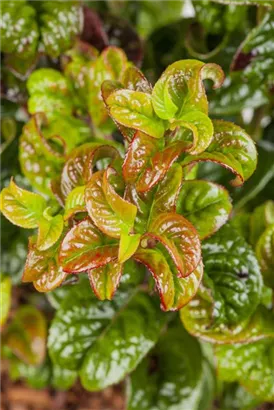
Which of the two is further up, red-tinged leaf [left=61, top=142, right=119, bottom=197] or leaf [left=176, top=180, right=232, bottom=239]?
red-tinged leaf [left=61, top=142, right=119, bottom=197]

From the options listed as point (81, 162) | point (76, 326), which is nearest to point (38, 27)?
point (81, 162)

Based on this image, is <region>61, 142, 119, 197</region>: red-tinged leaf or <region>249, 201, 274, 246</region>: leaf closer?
<region>61, 142, 119, 197</region>: red-tinged leaf

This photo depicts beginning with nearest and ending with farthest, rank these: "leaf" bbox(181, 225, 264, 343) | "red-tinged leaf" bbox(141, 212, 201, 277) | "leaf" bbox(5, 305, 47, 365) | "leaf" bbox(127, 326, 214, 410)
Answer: "red-tinged leaf" bbox(141, 212, 201, 277)
"leaf" bbox(181, 225, 264, 343)
"leaf" bbox(127, 326, 214, 410)
"leaf" bbox(5, 305, 47, 365)

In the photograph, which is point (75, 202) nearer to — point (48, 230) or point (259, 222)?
point (48, 230)

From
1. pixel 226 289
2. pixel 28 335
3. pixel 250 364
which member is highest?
pixel 226 289

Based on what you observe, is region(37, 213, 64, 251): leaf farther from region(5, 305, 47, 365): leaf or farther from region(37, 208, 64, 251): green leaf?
region(5, 305, 47, 365): leaf

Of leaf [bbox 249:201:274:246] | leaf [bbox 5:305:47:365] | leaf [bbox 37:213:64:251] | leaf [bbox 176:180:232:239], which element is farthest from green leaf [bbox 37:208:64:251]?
leaf [bbox 5:305:47:365]
